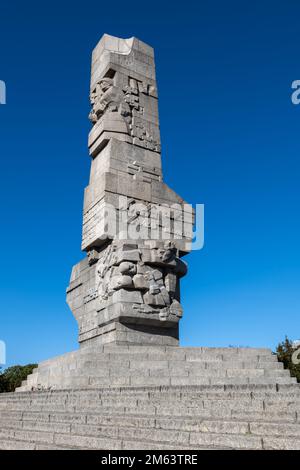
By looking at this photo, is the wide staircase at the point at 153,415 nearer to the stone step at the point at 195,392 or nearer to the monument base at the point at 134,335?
the stone step at the point at 195,392

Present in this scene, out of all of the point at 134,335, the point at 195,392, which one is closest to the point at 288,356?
the point at 134,335

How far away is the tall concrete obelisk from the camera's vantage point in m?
11.8

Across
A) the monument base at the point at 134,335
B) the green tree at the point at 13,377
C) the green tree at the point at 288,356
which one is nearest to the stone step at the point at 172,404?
the monument base at the point at 134,335

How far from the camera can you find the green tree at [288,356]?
817 inches

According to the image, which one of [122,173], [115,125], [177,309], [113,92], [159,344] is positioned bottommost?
[159,344]

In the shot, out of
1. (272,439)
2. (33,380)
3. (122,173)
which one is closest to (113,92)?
(122,173)

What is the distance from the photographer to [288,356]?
21969 mm

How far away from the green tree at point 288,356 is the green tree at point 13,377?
16.6m

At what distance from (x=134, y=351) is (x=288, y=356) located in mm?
13588

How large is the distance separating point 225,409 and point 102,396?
2.49m

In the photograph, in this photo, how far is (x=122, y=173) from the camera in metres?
13.3

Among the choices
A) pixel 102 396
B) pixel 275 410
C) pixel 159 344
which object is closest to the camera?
pixel 275 410

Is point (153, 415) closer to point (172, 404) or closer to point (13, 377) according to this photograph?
point (172, 404)

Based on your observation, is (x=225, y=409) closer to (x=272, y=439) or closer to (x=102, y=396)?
(x=272, y=439)
